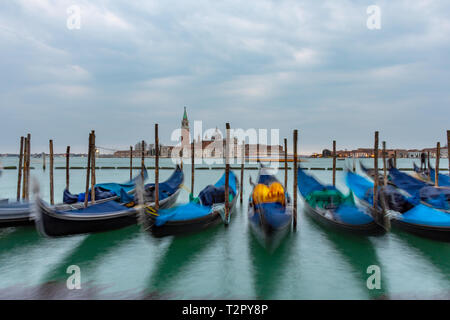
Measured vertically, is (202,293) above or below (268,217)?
below

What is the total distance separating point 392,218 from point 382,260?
1.51m

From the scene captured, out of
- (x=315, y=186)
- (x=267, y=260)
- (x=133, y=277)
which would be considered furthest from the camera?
(x=315, y=186)

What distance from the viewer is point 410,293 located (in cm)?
414

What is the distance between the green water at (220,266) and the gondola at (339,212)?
460 millimetres

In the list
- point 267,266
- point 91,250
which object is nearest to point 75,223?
point 91,250

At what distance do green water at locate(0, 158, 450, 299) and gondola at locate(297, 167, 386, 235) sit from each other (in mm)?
460

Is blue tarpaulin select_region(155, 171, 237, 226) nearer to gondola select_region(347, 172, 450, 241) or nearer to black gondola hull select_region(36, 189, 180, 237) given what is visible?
black gondola hull select_region(36, 189, 180, 237)

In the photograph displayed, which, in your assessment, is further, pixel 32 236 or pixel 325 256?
pixel 32 236

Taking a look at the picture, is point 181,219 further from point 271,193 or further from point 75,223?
point 271,193

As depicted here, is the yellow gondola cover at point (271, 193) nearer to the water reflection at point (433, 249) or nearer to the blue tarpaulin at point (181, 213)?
the blue tarpaulin at point (181, 213)

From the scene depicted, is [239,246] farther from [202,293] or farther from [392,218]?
[392,218]

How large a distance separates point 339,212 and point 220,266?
322 cm
